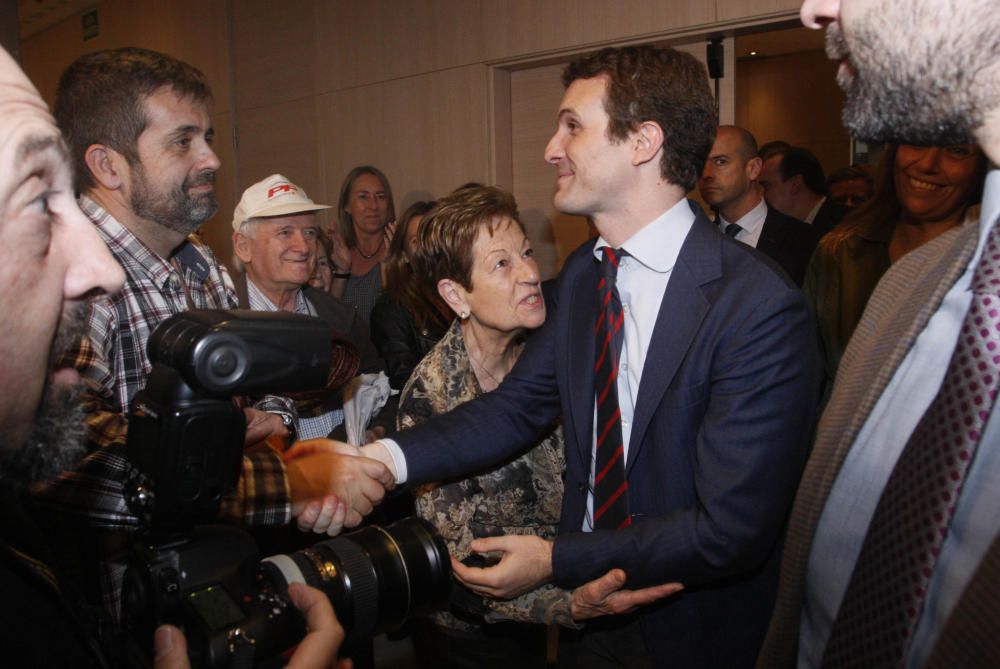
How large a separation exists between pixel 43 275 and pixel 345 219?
3844 mm

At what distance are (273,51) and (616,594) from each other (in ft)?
19.3

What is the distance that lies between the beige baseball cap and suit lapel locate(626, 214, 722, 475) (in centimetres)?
188

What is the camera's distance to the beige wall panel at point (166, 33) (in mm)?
6633

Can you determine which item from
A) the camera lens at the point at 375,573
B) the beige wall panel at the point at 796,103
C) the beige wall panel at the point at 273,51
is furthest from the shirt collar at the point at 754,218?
the beige wall panel at the point at 273,51

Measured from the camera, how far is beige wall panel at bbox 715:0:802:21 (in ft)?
11.0

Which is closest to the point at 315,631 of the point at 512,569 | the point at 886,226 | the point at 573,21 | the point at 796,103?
the point at 512,569

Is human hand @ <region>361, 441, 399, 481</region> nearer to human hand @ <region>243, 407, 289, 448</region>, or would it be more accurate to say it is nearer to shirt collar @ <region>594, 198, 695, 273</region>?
human hand @ <region>243, 407, 289, 448</region>

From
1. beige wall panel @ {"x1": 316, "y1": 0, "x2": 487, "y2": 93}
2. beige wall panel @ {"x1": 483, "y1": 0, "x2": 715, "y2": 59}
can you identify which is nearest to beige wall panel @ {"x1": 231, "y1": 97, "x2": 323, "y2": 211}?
beige wall panel @ {"x1": 316, "y1": 0, "x2": 487, "y2": 93}

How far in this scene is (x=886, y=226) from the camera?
8.53 ft

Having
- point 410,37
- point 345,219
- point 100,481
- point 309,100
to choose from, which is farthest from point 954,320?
point 309,100

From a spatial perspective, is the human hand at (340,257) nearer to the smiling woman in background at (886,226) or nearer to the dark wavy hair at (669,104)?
the smiling woman in background at (886,226)

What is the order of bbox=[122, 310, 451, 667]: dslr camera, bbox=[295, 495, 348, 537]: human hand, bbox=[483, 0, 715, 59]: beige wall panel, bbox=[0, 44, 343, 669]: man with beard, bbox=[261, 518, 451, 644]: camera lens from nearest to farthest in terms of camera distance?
1. bbox=[0, 44, 343, 669]: man with beard
2. bbox=[122, 310, 451, 667]: dslr camera
3. bbox=[261, 518, 451, 644]: camera lens
4. bbox=[295, 495, 348, 537]: human hand
5. bbox=[483, 0, 715, 59]: beige wall panel

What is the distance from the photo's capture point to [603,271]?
1.64m

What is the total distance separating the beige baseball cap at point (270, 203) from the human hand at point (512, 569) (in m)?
1.89
